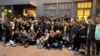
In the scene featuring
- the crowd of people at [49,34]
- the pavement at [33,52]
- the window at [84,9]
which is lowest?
the pavement at [33,52]

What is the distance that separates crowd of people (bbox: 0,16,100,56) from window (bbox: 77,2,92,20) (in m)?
5.04

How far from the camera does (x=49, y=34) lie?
551 inches

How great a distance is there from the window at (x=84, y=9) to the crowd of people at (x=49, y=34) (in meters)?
5.04

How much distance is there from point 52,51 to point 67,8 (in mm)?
8360

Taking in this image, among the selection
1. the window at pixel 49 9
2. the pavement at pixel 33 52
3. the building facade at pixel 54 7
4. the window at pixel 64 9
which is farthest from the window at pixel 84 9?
the pavement at pixel 33 52

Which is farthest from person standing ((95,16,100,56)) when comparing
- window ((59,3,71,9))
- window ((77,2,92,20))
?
window ((59,3,71,9))

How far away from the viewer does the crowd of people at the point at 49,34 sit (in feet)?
40.5

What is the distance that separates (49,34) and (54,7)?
7881 millimetres

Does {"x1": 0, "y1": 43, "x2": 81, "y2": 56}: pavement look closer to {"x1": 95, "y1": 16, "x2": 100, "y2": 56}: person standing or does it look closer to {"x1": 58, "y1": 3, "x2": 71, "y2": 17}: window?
{"x1": 95, "y1": 16, "x2": 100, "y2": 56}: person standing

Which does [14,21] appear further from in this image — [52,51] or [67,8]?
[67,8]

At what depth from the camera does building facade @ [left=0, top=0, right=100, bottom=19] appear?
1918 centimetres

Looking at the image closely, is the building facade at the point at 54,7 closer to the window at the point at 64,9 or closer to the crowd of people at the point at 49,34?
the window at the point at 64,9

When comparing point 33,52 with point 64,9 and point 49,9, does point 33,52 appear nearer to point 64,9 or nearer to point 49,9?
point 64,9

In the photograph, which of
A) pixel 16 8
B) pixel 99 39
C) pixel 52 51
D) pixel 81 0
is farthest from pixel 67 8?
pixel 99 39
